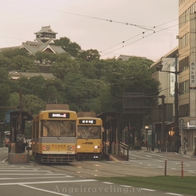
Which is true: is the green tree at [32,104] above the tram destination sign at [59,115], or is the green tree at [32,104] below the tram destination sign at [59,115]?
above

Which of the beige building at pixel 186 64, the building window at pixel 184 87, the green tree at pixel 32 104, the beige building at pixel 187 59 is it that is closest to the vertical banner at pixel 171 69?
the beige building at pixel 186 64

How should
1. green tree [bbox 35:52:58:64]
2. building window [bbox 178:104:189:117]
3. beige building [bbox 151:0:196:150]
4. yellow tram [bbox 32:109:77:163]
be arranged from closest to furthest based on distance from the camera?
yellow tram [bbox 32:109:77:163]
beige building [bbox 151:0:196:150]
building window [bbox 178:104:189:117]
green tree [bbox 35:52:58:64]

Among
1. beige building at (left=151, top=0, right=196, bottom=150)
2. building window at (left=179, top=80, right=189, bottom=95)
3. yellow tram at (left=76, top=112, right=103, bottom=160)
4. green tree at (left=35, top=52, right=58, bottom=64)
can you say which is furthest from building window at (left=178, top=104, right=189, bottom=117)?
green tree at (left=35, top=52, right=58, bottom=64)

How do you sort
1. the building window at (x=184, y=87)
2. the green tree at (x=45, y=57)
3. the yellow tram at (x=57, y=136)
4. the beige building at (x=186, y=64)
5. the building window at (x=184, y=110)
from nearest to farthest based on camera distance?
1. the yellow tram at (x=57, y=136)
2. the beige building at (x=186, y=64)
3. the building window at (x=184, y=87)
4. the building window at (x=184, y=110)
5. the green tree at (x=45, y=57)

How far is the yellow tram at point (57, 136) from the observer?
111 ft

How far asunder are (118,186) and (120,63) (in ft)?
415

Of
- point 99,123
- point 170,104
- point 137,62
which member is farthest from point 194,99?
point 137,62

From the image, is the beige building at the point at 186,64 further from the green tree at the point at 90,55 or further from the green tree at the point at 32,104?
the green tree at the point at 90,55

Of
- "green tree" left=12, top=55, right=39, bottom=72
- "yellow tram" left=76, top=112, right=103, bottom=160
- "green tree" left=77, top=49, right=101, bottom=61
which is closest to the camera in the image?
"yellow tram" left=76, top=112, right=103, bottom=160

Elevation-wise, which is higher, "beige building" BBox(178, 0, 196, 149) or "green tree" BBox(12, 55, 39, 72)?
"green tree" BBox(12, 55, 39, 72)

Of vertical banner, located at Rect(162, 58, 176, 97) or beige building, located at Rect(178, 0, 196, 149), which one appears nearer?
beige building, located at Rect(178, 0, 196, 149)

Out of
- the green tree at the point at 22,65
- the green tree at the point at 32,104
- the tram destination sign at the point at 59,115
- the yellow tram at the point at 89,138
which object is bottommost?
the yellow tram at the point at 89,138

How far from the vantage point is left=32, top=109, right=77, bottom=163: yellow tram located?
33.9 meters

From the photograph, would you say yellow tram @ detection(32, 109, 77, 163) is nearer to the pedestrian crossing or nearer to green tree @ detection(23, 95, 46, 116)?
the pedestrian crossing
